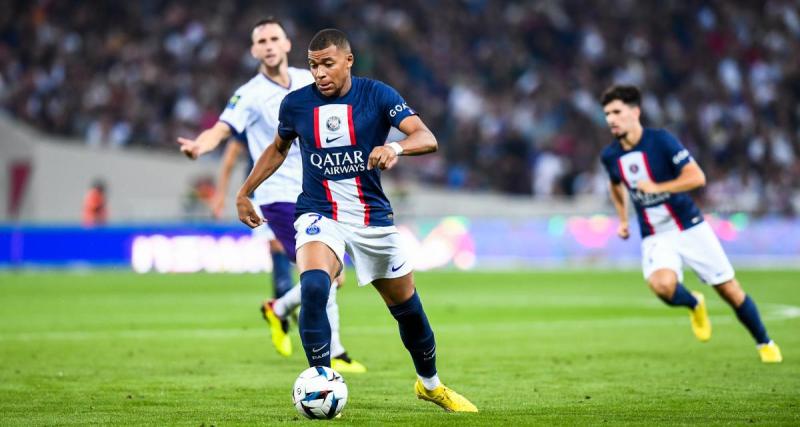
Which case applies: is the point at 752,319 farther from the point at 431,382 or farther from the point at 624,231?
the point at 431,382

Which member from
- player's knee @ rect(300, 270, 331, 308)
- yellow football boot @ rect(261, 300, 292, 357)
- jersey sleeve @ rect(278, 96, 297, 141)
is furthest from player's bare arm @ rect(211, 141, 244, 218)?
player's knee @ rect(300, 270, 331, 308)

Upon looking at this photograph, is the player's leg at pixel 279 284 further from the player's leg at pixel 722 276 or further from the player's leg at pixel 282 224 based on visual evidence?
the player's leg at pixel 722 276

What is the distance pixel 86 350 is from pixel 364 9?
72.1 ft

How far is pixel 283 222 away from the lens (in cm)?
1063

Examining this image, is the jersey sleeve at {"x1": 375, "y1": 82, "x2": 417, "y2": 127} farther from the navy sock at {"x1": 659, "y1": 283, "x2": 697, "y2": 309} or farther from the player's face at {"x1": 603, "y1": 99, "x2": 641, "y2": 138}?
the navy sock at {"x1": 659, "y1": 283, "x2": 697, "y2": 309}

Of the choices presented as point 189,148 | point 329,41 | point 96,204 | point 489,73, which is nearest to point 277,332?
point 189,148

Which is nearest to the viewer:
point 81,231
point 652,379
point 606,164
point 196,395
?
point 196,395

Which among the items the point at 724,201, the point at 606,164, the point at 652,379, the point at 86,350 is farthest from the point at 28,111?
the point at 652,379

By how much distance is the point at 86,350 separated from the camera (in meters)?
12.0

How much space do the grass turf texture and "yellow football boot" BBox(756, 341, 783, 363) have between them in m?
0.11

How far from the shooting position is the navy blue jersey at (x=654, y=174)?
11266 millimetres

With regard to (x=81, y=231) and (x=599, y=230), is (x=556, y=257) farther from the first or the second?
(x=81, y=231)

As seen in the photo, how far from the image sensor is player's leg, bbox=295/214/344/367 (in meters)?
7.30

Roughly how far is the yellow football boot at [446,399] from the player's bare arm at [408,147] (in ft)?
4.80
